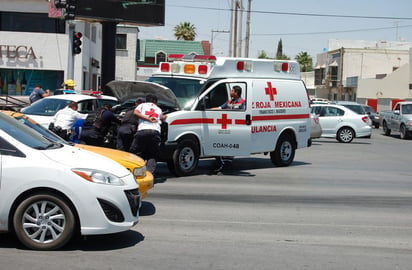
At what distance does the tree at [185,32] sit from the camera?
82.1 meters

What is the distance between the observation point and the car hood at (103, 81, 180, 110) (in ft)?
42.0

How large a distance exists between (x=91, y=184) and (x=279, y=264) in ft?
7.03

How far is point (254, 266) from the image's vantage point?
20.8 ft

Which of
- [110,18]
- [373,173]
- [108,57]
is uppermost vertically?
[110,18]

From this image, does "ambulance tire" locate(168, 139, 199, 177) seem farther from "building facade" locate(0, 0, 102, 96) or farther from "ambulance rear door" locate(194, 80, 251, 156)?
"building facade" locate(0, 0, 102, 96)

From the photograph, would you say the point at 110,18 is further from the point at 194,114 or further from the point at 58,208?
the point at 58,208

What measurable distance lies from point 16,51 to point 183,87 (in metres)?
22.5

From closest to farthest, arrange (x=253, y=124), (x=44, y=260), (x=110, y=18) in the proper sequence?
(x=44, y=260) → (x=253, y=124) → (x=110, y=18)

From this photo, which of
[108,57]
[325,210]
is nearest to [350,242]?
[325,210]

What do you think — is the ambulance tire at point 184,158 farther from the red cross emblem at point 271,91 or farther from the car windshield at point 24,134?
the car windshield at point 24,134

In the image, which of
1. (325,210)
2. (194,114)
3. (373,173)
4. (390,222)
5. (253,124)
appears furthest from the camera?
(373,173)

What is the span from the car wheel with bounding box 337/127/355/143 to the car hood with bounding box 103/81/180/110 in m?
14.6

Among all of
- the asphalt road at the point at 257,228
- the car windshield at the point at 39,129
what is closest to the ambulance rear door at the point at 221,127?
the asphalt road at the point at 257,228

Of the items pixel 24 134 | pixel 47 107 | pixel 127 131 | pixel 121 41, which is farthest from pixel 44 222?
pixel 121 41
